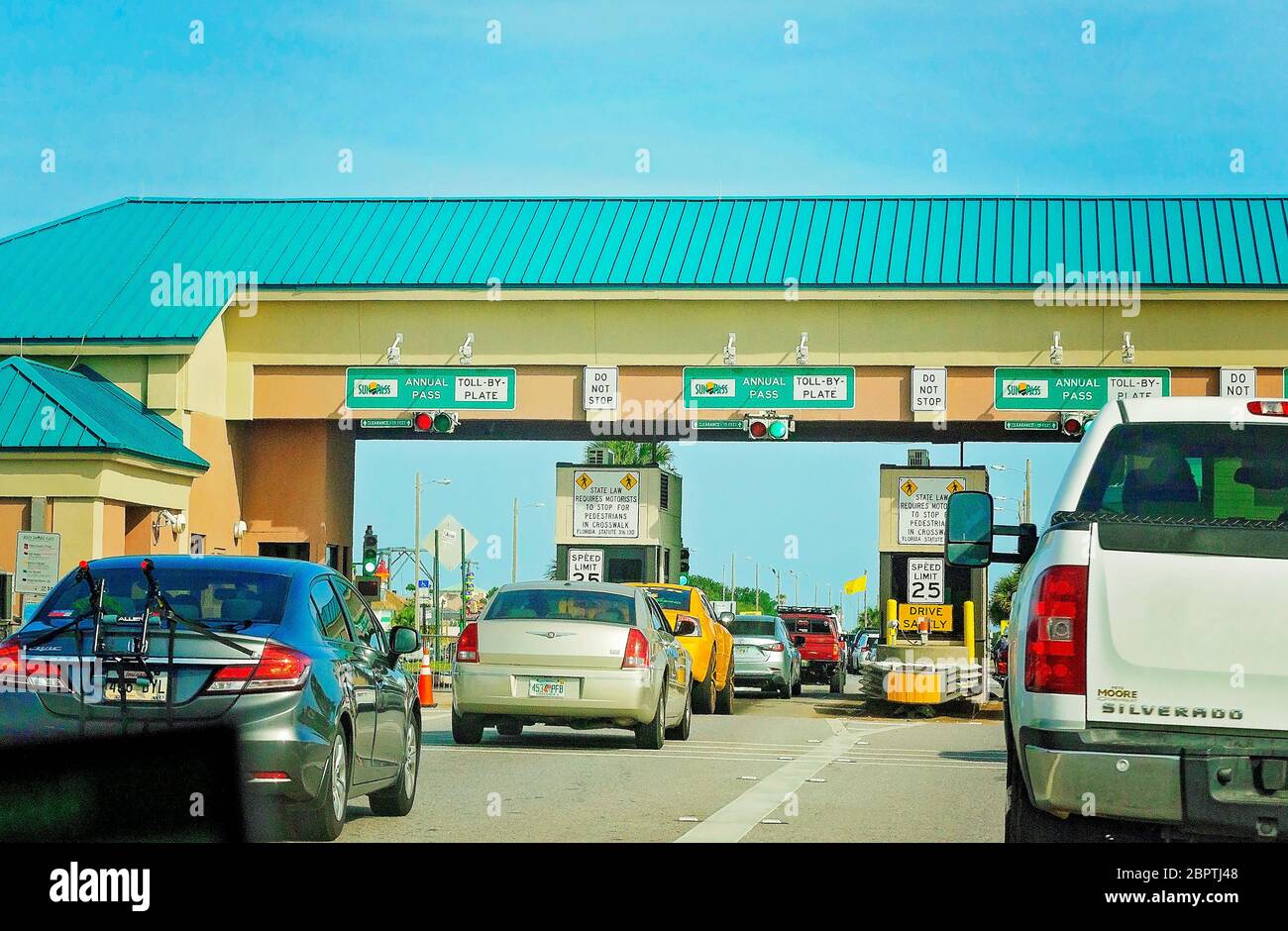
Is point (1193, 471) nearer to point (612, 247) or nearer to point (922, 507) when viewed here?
point (922, 507)

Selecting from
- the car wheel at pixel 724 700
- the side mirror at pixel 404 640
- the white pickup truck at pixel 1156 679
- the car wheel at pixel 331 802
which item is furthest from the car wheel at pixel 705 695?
the white pickup truck at pixel 1156 679

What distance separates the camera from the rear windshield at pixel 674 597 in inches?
985

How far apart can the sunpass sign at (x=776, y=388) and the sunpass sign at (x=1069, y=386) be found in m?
2.89

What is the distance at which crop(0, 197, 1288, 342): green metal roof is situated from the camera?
1348 inches

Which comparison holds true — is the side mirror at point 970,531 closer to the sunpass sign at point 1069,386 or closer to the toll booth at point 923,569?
the toll booth at point 923,569

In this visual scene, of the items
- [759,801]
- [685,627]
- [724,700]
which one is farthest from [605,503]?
[759,801]

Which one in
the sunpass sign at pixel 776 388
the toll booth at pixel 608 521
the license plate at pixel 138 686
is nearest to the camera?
the license plate at pixel 138 686

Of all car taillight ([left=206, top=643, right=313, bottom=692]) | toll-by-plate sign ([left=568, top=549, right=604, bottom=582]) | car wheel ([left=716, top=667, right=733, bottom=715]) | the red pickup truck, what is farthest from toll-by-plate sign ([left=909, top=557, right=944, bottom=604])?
car taillight ([left=206, top=643, right=313, bottom=692])

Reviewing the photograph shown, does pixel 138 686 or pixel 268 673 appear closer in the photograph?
pixel 138 686

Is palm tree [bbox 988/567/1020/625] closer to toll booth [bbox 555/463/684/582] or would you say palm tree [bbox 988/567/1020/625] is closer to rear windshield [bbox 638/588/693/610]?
toll booth [bbox 555/463/684/582]

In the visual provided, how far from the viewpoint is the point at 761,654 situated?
3316 cm

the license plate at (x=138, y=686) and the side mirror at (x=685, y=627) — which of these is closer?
the license plate at (x=138, y=686)

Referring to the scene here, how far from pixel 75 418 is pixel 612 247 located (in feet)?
36.1

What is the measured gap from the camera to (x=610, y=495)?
1454 inches
